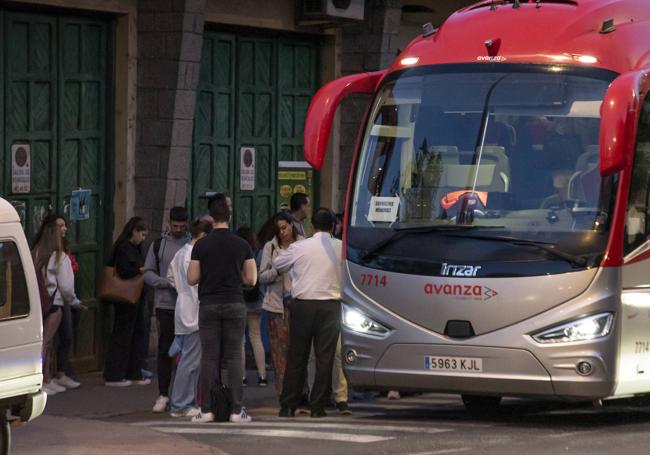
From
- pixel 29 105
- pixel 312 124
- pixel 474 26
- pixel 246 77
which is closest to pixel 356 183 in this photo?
pixel 312 124

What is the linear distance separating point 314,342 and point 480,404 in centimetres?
159

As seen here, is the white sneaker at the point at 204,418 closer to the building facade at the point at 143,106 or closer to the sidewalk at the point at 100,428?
the sidewalk at the point at 100,428

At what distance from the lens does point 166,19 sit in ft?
64.7

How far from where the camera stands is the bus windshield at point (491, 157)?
43.9ft

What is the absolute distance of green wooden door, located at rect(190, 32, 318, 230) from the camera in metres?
21.3

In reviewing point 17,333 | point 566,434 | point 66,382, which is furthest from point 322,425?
point 66,382

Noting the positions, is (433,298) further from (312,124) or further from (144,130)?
(144,130)

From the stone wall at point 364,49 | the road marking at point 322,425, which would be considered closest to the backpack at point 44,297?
the road marking at point 322,425

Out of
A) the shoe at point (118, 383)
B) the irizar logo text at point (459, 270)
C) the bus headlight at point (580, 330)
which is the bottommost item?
the shoe at point (118, 383)

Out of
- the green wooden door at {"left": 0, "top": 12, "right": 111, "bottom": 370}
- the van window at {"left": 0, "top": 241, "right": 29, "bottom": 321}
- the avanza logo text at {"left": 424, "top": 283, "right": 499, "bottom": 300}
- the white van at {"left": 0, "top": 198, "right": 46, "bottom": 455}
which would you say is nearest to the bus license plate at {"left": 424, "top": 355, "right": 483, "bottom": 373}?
the avanza logo text at {"left": 424, "top": 283, "right": 499, "bottom": 300}

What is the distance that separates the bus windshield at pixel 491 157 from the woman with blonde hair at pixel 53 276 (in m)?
3.84

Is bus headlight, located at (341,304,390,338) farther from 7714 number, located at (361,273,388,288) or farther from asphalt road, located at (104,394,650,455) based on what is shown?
asphalt road, located at (104,394,650,455)

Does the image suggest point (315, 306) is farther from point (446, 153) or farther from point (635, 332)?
point (635, 332)

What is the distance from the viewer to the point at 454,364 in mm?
13516
